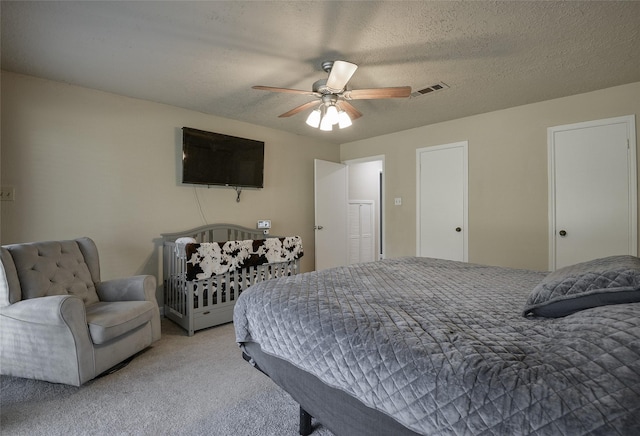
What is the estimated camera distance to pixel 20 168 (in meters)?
2.55

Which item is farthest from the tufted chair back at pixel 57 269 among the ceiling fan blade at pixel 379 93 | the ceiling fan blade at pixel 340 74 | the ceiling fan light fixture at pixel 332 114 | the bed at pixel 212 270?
the ceiling fan blade at pixel 379 93

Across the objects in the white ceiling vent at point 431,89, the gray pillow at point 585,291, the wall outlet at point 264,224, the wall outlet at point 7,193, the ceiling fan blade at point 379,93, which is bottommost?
the gray pillow at point 585,291

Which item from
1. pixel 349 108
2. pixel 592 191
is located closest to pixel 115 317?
pixel 349 108

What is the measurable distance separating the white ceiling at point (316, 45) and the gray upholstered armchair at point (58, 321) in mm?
1535

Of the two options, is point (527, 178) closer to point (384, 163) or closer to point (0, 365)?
point (384, 163)

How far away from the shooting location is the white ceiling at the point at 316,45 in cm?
176

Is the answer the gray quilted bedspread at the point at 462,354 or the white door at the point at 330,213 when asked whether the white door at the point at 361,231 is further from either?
the gray quilted bedspread at the point at 462,354

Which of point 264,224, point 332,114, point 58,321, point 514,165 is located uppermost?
point 332,114

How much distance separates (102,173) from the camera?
9.71 feet

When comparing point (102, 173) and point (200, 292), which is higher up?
point (102, 173)

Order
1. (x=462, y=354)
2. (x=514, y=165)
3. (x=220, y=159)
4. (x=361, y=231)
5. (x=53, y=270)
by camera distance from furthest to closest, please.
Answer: (x=361, y=231) < (x=220, y=159) < (x=514, y=165) < (x=53, y=270) < (x=462, y=354)

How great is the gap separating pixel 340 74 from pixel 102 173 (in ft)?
8.41

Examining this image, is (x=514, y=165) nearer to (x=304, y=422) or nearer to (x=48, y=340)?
(x=304, y=422)

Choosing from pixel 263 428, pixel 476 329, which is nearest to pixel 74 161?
pixel 263 428
